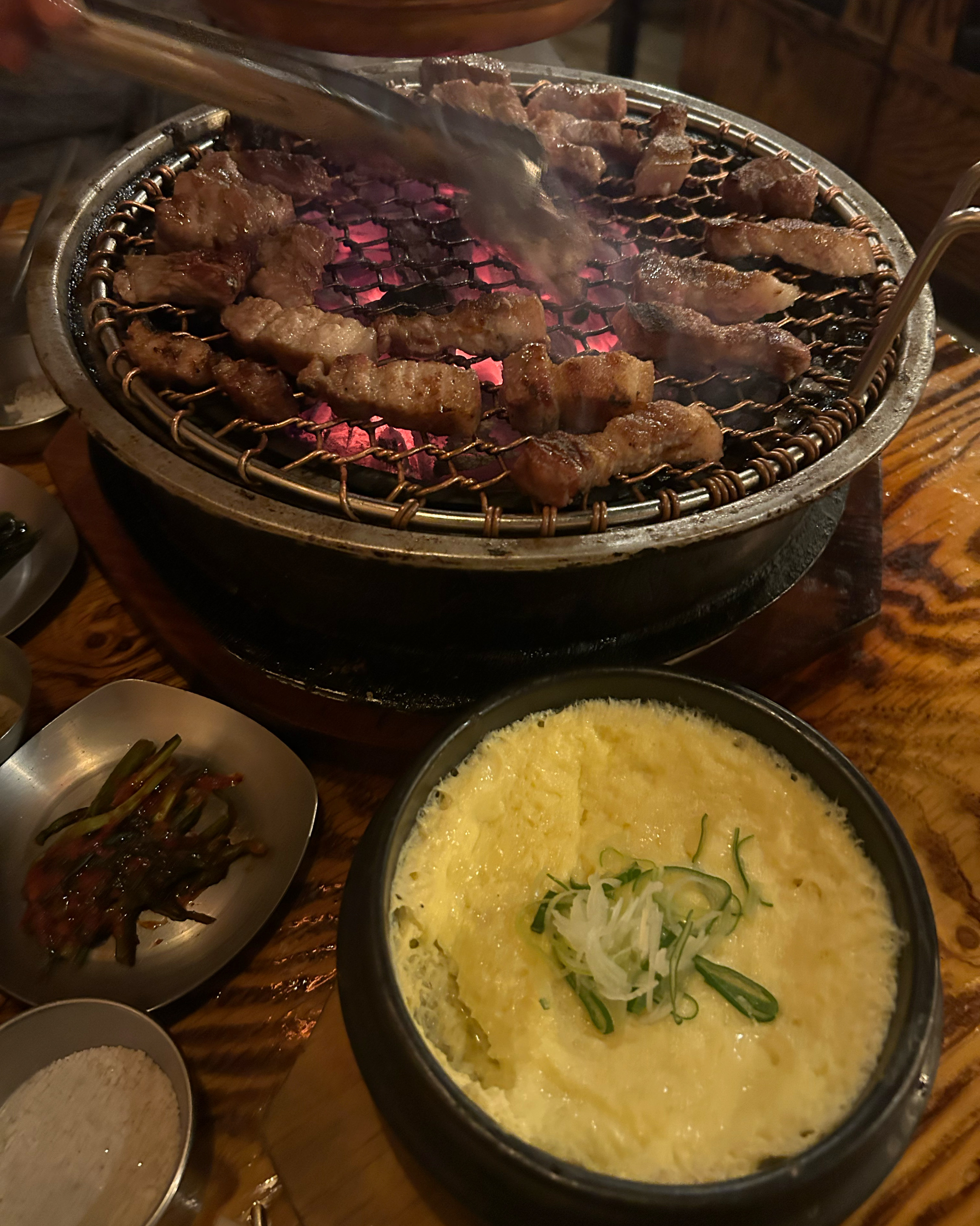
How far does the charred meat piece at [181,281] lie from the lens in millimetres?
2363

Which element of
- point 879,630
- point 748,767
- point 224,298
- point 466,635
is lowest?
point 879,630

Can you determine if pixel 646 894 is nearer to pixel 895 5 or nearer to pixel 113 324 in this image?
pixel 113 324

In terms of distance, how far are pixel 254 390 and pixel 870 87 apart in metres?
6.71

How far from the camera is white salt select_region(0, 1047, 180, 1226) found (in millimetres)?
1735

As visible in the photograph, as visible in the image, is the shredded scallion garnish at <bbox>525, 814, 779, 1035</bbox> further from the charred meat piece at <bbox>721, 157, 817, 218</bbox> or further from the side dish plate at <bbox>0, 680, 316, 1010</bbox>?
the charred meat piece at <bbox>721, 157, 817, 218</bbox>

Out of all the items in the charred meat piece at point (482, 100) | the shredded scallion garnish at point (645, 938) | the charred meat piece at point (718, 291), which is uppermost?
the charred meat piece at point (482, 100)

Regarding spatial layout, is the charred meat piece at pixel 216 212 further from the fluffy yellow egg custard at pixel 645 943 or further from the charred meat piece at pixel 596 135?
the fluffy yellow egg custard at pixel 645 943

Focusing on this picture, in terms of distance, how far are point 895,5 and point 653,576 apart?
629 cm

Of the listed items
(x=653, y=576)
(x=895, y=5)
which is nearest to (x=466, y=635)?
(x=653, y=576)

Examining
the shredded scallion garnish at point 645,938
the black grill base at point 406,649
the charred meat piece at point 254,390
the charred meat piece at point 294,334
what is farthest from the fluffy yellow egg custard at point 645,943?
the charred meat piece at point 294,334

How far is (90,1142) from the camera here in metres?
1.81

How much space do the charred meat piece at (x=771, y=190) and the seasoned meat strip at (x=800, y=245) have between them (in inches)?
6.6

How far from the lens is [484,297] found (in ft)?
8.01

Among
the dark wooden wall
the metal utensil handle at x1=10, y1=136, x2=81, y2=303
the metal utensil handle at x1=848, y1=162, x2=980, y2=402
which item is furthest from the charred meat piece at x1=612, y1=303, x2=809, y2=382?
the dark wooden wall
